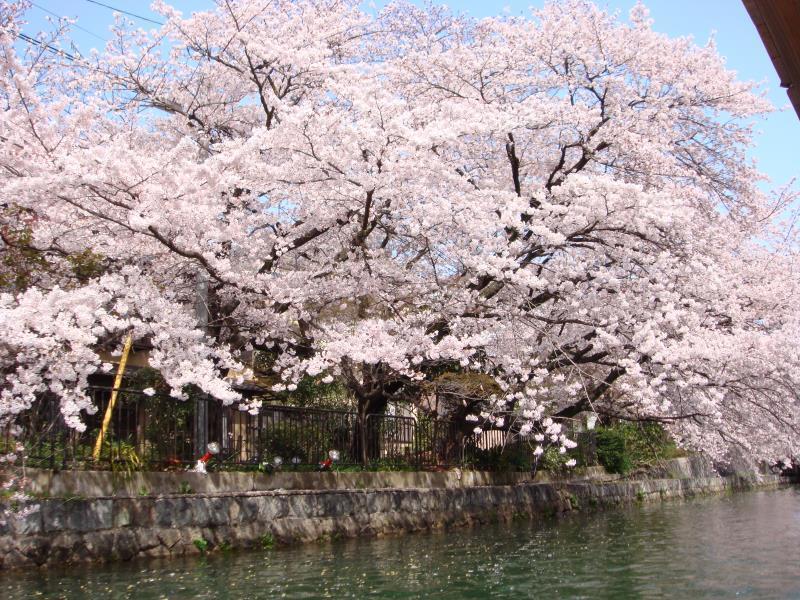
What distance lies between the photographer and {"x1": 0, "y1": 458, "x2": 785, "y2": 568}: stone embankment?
9.75 metres

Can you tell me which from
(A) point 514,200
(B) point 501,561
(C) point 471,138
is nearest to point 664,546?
(B) point 501,561

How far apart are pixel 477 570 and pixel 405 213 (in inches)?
216

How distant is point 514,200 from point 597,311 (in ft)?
8.40

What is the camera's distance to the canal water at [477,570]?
27.5 feet

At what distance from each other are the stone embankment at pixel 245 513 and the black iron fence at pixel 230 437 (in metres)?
0.38

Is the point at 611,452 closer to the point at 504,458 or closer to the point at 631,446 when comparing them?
the point at 631,446

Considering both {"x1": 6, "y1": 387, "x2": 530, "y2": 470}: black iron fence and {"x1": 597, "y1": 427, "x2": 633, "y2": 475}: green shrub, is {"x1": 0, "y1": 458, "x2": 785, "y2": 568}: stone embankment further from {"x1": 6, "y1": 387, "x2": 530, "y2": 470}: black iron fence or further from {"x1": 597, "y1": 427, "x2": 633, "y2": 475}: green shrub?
{"x1": 597, "y1": 427, "x2": 633, "y2": 475}: green shrub

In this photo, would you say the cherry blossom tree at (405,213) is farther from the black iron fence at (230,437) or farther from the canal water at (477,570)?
the canal water at (477,570)

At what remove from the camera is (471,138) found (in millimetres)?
14922

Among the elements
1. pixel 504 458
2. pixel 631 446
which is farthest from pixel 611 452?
pixel 504 458

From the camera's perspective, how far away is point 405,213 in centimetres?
1272

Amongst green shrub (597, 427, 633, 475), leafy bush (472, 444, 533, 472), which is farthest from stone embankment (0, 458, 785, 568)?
green shrub (597, 427, 633, 475)

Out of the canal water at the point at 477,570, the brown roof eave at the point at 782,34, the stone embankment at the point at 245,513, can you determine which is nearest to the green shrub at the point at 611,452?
the stone embankment at the point at 245,513

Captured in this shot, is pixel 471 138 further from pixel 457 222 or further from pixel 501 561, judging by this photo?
pixel 501 561
